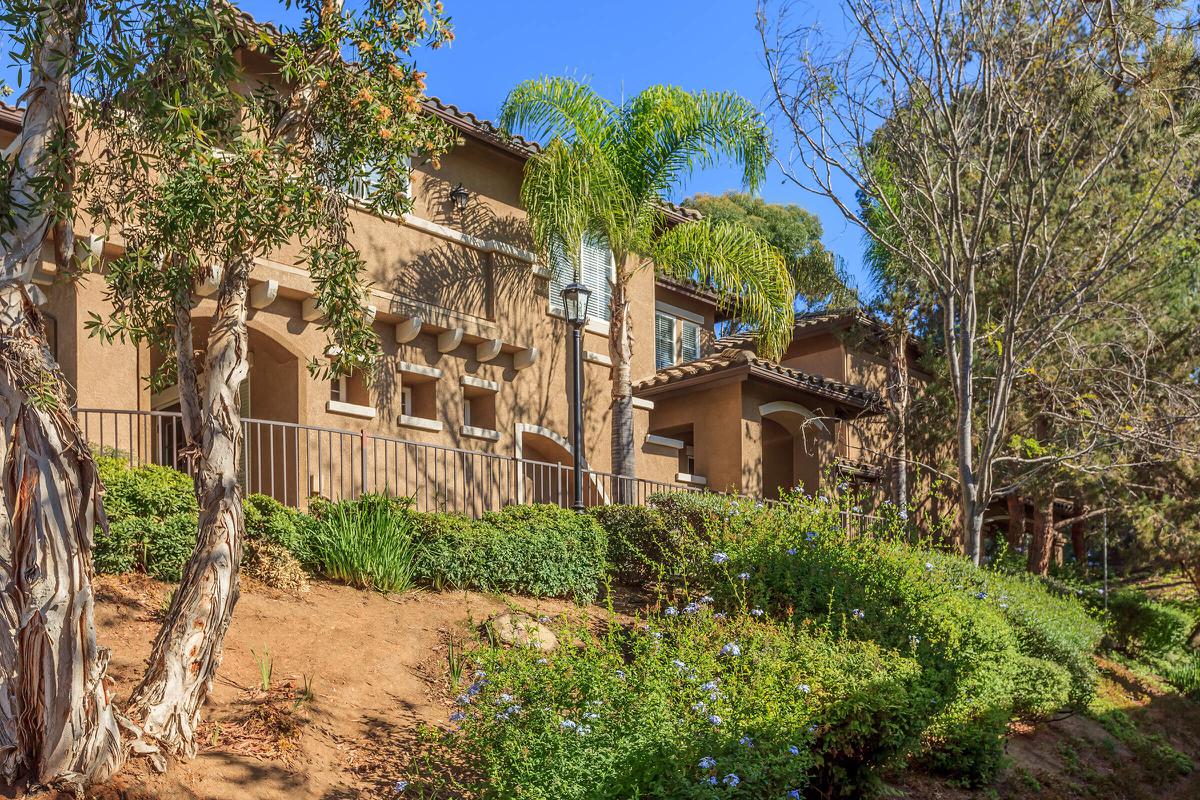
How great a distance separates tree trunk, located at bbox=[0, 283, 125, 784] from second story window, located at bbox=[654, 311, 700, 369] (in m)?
17.2

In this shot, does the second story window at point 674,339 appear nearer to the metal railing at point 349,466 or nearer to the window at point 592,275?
the window at point 592,275

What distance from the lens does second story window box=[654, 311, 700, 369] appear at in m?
24.5

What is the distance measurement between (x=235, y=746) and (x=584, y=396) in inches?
467


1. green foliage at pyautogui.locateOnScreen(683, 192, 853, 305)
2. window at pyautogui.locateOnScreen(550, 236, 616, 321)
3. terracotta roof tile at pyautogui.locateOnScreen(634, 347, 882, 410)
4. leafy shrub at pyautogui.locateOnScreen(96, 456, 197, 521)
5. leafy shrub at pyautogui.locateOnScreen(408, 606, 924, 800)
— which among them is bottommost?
leafy shrub at pyautogui.locateOnScreen(408, 606, 924, 800)

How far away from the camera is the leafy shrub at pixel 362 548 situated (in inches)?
473

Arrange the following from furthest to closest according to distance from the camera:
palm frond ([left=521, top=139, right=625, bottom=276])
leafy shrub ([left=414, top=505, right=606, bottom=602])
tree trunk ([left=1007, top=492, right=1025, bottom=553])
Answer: tree trunk ([left=1007, top=492, right=1025, bottom=553]) → palm frond ([left=521, top=139, right=625, bottom=276]) → leafy shrub ([left=414, top=505, right=606, bottom=602])

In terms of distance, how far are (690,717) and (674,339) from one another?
55.6ft

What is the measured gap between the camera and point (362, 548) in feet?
39.6

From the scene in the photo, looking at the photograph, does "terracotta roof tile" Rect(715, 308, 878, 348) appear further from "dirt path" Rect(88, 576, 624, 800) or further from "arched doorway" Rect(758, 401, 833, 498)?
"dirt path" Rect(88, 576, 624, 800)

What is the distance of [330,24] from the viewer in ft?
32.0

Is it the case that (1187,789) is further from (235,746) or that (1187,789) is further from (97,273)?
(97,273)

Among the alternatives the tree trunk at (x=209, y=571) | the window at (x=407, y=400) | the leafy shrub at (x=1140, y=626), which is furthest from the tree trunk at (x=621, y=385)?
the tree trunk at (x=209, y=571)

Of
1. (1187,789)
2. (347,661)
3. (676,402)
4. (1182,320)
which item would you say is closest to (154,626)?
A: (347,661)

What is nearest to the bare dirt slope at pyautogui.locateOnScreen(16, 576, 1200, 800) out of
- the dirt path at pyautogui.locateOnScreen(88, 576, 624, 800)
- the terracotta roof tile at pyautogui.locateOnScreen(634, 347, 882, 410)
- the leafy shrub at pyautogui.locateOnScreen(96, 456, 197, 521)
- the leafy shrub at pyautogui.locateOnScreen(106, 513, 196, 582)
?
the dirt path at pyautogui.locateOnScreen(88, 576, 624, 800)
